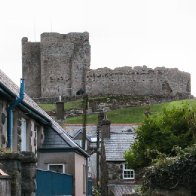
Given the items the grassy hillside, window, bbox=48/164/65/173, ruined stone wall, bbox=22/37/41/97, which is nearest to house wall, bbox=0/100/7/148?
window, bbox=48/164/65/173

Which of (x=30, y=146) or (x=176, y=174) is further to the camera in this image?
(x=30, y=146)

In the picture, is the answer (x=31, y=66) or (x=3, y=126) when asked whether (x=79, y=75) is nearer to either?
(x=31, y=66)

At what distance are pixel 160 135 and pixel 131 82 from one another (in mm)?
65046

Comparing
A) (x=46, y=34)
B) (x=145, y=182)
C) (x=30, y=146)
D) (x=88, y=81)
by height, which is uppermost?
(x=46, y=34)

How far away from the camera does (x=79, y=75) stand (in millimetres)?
113125

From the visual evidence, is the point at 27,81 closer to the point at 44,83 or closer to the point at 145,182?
the point at 44,83

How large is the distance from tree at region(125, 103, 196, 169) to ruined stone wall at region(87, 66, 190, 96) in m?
63.2

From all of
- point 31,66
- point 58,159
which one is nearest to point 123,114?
point 31,66

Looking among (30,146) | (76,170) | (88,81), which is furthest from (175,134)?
(88,81)

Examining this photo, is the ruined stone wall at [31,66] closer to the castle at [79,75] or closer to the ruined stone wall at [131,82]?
the castle at [79,75]

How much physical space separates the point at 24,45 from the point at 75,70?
8990 mm

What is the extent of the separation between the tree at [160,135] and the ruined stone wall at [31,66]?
67526mm

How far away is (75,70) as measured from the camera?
113 meters

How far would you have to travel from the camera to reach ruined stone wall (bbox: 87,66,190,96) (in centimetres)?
11194
